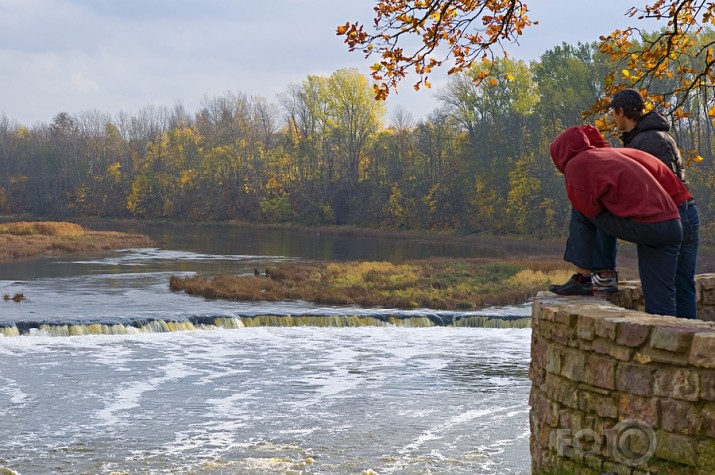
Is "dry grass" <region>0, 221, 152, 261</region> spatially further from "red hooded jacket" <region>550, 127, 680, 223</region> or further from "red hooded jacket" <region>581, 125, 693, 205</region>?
"red hooded jacket" <region>550, 127, 680, 223</region>

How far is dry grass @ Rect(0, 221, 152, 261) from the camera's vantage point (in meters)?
38.4

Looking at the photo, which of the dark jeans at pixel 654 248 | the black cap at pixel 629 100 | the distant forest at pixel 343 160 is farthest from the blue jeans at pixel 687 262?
the distant forest at pixel 343 160

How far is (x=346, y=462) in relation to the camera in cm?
1026

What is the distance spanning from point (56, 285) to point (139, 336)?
917cm

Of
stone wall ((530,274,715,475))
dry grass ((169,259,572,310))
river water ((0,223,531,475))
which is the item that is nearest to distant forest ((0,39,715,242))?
dry grass ((169,259,572,310))

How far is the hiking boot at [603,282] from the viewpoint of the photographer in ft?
23.3

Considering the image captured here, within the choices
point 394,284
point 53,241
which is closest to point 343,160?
point 53,241

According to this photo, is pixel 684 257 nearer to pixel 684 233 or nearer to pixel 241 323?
pixel 684 233

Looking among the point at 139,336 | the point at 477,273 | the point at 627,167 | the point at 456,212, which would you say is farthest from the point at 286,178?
the point at 627,167

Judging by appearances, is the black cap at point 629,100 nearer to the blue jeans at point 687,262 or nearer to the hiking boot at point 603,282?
the blue jeans at point 687,262

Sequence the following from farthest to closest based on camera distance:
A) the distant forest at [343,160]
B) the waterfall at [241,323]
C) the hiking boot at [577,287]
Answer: the distant forest at [343,160], the waterfall at [241,323], the hiking boot at [577,287]

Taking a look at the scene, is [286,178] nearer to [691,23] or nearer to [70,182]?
[70,182]

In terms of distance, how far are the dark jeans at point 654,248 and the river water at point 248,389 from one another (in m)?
3.91

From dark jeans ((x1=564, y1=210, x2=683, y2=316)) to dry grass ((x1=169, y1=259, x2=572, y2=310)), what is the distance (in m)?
17.3
